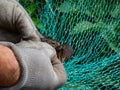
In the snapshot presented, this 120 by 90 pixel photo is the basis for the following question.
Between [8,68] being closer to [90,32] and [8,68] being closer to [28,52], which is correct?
[28,52]

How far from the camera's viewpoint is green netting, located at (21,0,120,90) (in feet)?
6.51

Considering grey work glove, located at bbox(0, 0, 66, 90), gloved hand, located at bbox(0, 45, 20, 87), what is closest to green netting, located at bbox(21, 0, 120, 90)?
grey work glove, located at bbox(0, 0, 66, 90)

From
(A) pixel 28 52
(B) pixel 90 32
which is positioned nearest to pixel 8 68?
(A) pixel 28 52

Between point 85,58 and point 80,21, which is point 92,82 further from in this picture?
point 80,21

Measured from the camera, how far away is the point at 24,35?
0.87 m

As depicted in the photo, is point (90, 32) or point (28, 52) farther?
point (90, 32)

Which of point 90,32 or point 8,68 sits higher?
point 8,68

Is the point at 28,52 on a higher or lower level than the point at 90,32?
higher

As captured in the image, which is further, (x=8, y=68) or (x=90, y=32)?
(x=90, y=32)

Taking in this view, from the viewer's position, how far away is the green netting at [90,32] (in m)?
1.98

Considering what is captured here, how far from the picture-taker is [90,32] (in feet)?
7.06

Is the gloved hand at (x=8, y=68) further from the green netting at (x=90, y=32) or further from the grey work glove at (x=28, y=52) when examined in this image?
the green netting at (x=90, y=32)

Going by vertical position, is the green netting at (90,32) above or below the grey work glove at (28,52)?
below

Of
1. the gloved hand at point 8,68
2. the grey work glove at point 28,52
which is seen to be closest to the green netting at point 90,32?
the grey work glove at point 28,52
